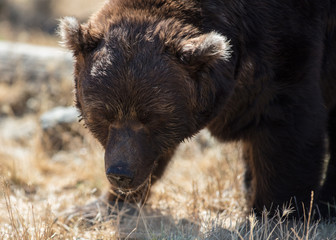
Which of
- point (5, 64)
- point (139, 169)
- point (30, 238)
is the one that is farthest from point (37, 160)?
point (139, 169)

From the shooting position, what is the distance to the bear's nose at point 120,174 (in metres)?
3.33

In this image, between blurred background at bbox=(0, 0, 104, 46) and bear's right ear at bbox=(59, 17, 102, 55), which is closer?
bear's right ear at bbox=(59, 17, 102, 55)

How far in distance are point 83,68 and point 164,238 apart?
4.45 ft

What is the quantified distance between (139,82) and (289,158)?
146 centimetres

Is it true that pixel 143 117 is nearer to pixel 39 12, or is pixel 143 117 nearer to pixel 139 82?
pixel 139 82

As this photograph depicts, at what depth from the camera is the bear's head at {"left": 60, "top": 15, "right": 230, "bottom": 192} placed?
334cm

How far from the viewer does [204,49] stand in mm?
3326

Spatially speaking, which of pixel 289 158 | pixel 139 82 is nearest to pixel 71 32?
pixel 139 82

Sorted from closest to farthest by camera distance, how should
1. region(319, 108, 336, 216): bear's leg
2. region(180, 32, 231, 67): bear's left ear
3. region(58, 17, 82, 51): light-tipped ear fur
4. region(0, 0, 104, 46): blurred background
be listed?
region(180, 32, 231, 67): bear's left ear < region(58, 17, 82, 51): light-tipped ear fur < region(319, 108, 336, 216): bear's leg < region(0, 0, 104, 46): blurred background

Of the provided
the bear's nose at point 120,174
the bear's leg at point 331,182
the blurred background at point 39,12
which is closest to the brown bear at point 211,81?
the bear's nose at point 120,174

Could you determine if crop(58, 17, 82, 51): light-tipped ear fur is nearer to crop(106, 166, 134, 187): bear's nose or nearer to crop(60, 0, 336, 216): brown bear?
crop(60, 0, 336, 216): brown bear

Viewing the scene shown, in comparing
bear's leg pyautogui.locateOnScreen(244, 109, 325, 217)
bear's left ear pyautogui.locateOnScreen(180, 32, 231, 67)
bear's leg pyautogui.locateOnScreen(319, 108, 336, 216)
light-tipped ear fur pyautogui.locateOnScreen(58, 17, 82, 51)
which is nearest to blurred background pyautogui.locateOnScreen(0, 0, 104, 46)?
bear's leg pyautogui.locateOnScreen(319, 108, 336, 216)

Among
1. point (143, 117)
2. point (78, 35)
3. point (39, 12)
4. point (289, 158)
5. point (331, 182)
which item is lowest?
point (39, 12)

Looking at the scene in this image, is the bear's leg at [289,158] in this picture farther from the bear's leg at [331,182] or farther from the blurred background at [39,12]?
the blurred background at [39,12]
